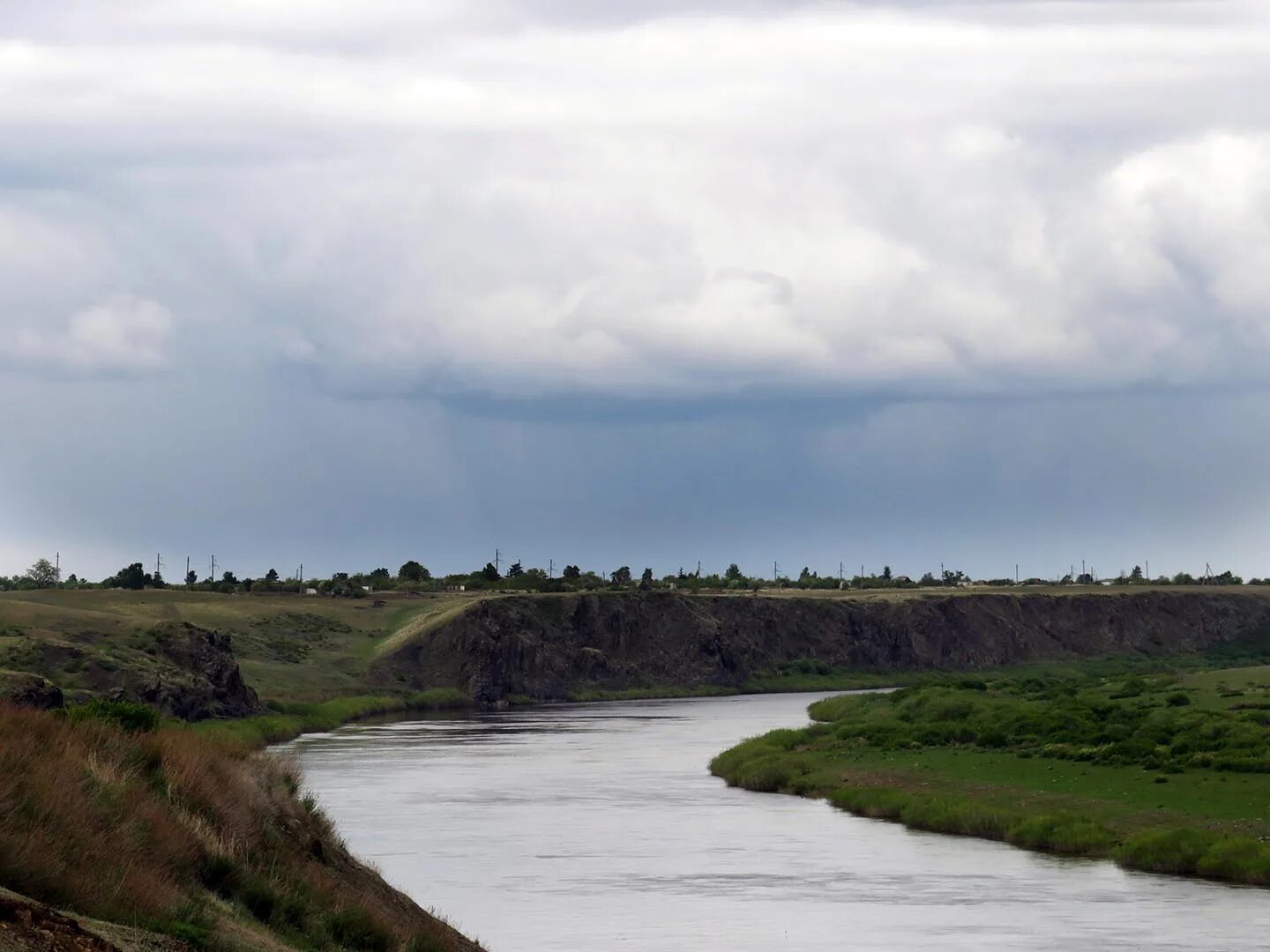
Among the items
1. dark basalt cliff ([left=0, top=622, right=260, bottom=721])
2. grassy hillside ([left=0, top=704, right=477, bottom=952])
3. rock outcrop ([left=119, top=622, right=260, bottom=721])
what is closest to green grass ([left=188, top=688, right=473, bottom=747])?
rock outcrop ([left=119, top=622, right=260, bottom=721])

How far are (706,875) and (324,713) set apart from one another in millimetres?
78673

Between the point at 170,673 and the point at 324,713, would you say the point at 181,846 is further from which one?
the point at 324,713

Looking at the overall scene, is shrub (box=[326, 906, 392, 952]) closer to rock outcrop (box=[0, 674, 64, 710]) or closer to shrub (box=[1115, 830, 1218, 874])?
shrub (box=[1115, 830, 1218, 874])

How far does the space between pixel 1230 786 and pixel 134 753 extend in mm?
41681

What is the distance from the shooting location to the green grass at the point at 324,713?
10319cm

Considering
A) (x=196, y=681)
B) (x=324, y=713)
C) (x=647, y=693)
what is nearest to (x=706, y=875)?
(x=196, y=681)

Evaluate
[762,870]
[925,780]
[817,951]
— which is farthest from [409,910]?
[925,780]

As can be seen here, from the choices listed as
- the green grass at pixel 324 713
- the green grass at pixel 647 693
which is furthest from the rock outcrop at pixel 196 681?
the green grass at pixel 647 693

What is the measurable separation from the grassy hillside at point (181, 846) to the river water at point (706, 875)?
1077cm

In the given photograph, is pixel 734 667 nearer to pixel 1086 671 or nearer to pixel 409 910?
pixel 1086 671

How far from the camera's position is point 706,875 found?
2014 inches

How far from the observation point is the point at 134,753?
27.1 metres

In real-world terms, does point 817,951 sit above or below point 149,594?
below

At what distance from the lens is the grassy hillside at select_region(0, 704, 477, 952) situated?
1934cm
